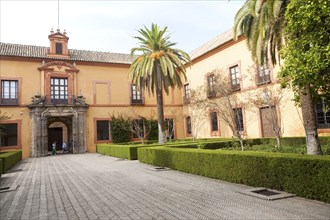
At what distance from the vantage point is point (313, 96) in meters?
9.41

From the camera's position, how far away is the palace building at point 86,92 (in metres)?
20.9

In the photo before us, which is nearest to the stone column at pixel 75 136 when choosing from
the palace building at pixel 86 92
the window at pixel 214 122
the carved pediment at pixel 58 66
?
the palace building at pixel 86 92

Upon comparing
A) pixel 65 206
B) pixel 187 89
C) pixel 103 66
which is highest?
pixel 103 66

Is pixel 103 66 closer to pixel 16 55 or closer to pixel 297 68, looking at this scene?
pixel 16 55

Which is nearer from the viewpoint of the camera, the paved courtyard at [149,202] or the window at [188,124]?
the paved courtyard at [149,202]

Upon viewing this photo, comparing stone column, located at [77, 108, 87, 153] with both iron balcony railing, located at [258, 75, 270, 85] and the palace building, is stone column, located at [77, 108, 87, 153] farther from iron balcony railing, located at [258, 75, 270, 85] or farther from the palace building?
iron balcony railing, located at [258, 75, 270, 85]

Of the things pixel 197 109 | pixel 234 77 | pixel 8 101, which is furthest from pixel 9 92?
pixel 234 77

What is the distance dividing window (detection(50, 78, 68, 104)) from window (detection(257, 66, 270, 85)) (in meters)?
17.6

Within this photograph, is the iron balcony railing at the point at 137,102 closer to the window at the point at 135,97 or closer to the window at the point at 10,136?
the window at the point at 135,97

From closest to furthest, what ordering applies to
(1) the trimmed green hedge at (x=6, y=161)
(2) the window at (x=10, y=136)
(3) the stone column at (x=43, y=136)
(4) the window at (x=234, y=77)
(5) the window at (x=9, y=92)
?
(1) the trimmed green hedge at (x=6, y=161)
(4) the window at (x=234, y=77)
(2) the window at (x=10, y=136)
(5) the window at (x=9, y=92)
(3) the stone column at (x=43, y=136)

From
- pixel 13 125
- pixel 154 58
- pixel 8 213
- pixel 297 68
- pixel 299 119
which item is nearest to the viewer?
pixel 8 213

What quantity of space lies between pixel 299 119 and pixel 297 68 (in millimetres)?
10583

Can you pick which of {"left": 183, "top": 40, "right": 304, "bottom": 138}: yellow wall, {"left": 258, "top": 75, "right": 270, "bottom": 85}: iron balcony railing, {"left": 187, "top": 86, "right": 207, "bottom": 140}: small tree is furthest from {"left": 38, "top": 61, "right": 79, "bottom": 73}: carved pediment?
{"left": 258, "top": 75, "right": 270, "bottom": 85}: iron balcony railing

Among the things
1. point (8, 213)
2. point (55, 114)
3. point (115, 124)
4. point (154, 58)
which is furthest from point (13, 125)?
point (8, 213)
